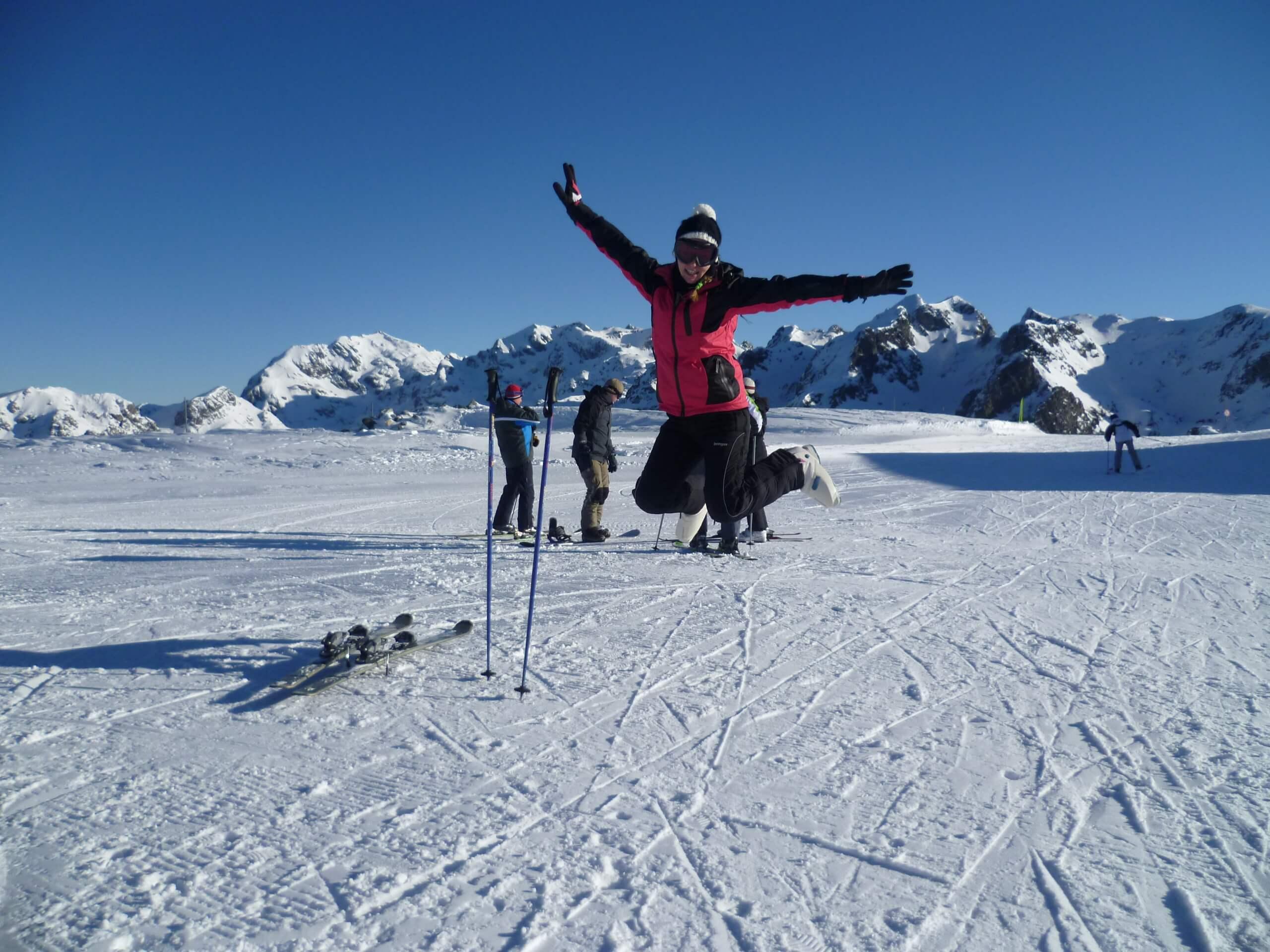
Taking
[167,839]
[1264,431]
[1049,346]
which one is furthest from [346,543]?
[1049,346]

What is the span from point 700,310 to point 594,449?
13.9 feet

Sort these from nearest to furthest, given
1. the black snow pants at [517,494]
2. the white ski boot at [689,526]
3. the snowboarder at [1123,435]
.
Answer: the white ski boot at [689,526] < the black snow pants at [517,494] < the snowboarder at [1123,435]

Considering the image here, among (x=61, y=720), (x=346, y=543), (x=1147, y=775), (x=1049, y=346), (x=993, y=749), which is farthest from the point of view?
(x=1049, y=346)

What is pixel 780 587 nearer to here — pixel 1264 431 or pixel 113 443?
pixel 113 443

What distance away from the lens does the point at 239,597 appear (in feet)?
17.7

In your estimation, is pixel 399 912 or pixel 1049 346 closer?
pixel 399 912

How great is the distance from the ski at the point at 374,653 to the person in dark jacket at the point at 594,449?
4.08 m

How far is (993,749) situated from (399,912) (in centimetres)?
235

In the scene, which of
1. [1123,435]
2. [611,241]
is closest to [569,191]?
[611,241]

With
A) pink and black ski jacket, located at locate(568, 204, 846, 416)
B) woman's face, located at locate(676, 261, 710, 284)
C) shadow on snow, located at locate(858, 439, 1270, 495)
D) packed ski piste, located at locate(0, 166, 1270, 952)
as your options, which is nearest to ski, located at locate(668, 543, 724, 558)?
packed ski piste, located at locate(0, 166, 1270, 952)

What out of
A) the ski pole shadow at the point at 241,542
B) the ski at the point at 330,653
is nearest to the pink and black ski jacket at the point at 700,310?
A: the ski at the point at 330,653

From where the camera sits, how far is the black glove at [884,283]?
12.8ft

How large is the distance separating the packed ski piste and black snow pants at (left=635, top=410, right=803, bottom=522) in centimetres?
3

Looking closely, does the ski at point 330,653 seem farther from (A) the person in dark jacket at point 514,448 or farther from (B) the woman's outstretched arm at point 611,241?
(A) the person in dark jacket at point 514,448
